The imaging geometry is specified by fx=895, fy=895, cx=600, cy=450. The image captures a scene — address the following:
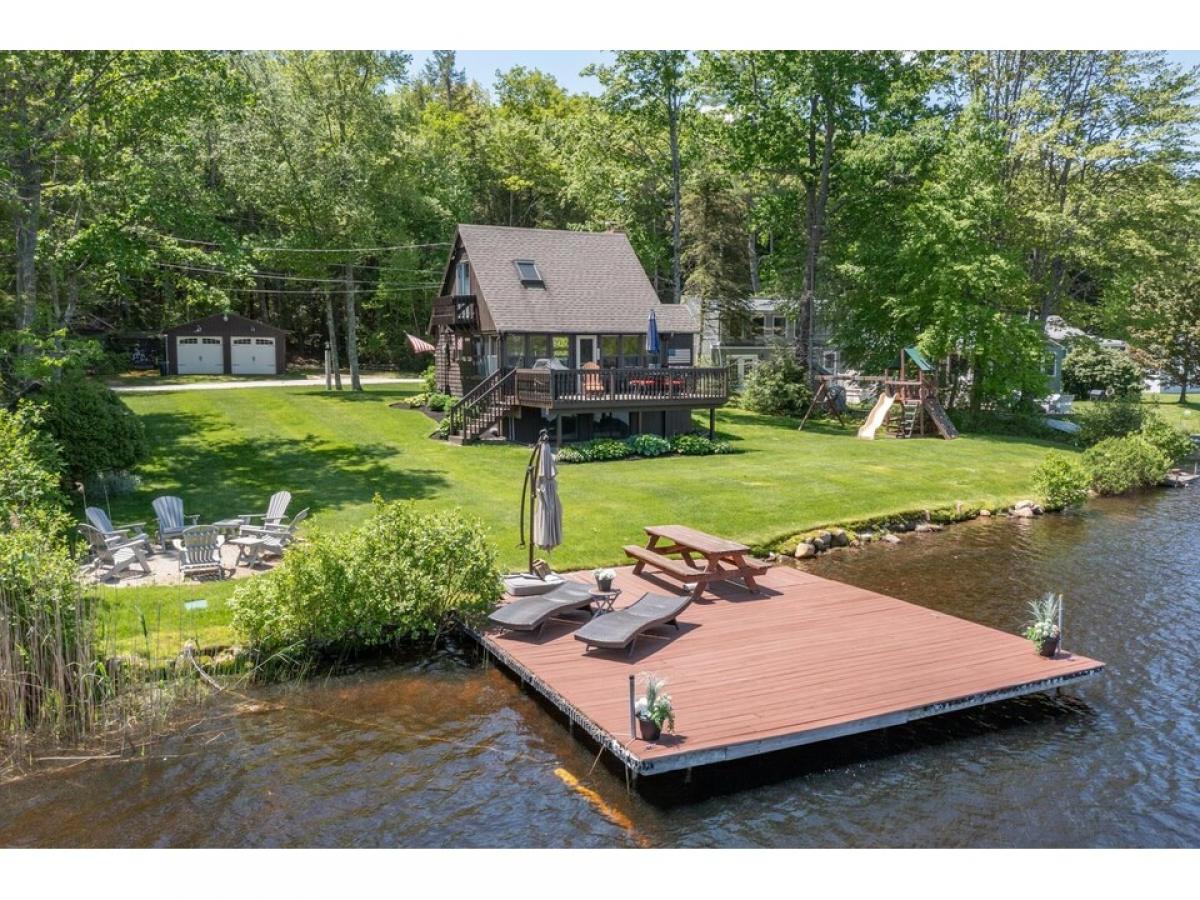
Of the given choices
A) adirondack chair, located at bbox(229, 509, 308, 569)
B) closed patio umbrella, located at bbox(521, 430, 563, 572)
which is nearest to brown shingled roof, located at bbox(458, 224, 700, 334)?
adirondack chair, located at bbox(229, 509, 308, 569)

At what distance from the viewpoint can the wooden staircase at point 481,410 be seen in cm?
2903

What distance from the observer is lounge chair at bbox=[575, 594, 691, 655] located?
12.2 m

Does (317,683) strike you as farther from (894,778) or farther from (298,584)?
(894,778)

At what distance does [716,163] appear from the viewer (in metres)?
42.4

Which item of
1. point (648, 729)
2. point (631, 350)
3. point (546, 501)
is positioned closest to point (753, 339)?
point (631, 350)

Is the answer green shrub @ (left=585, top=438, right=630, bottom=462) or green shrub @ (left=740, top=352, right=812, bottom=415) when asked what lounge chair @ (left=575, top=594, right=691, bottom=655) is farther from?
green shrub @ (left=740, top=352, right=812, bottom=415)

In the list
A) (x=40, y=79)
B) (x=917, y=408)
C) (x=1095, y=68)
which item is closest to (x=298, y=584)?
(x=40, y=79)

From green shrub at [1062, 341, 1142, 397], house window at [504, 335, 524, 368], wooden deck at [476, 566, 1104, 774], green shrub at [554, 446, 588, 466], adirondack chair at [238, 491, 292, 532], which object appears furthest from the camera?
green shrub at [1062, 341, 1142, 397]

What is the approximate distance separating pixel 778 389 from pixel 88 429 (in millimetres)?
27129

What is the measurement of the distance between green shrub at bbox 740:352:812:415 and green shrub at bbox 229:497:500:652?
26.5m

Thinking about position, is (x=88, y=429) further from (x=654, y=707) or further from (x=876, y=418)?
(x=876, y=418)

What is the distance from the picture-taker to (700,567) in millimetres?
16500

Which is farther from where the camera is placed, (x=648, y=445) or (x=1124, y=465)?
(x=648, y=445)
